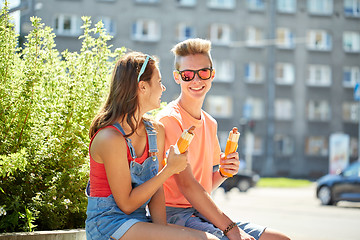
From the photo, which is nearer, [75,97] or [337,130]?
[75,97]

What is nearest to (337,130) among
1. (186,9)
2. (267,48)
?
(267,48)

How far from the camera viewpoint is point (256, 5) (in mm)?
47250

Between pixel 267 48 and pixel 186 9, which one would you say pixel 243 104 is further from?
pixel 186 9

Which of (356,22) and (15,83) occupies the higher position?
(356,22)

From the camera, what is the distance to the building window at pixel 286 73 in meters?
47.2

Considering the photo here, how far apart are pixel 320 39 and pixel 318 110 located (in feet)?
18.9

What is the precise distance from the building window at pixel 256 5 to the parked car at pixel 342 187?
1121 inches

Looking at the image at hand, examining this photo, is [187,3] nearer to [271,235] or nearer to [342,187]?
[342,187]

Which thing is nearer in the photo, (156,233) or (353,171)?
(156,233)

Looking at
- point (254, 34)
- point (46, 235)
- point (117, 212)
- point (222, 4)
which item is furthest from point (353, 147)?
point (117, 212)

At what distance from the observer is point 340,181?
65.1ft

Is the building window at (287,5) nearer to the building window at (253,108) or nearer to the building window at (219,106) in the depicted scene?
the building window at (253,108)

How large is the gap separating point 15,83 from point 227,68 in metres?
41.7

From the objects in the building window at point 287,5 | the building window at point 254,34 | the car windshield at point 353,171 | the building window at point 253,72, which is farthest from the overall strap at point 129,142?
the building window at point 287,5
